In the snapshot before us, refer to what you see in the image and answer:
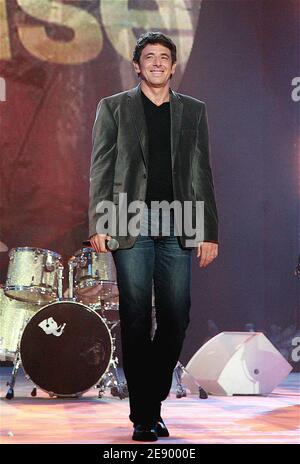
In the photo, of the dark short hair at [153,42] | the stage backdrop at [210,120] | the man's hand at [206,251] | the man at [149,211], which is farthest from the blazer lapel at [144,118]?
the stage backdrop at [210,120]

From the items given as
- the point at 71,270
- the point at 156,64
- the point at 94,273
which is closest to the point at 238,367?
the point at 94,273

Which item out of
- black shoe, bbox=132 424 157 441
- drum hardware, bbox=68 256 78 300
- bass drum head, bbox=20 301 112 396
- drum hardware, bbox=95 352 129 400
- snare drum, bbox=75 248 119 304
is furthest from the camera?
drum hardware, bbox=68 256 78 300

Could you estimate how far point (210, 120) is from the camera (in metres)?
7.19

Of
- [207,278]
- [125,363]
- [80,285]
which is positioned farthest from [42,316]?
[207,278]

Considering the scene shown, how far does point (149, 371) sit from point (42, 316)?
200 centimetres

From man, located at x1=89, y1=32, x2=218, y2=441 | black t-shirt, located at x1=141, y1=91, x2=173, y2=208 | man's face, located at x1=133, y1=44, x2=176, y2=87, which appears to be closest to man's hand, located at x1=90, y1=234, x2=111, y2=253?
man, located at x1=89, y1=32, x2=218, y2=441

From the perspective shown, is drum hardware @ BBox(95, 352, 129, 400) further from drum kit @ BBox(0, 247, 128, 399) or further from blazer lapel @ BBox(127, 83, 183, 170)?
blazer lapel @ BBox(127, 83, 183, 170)

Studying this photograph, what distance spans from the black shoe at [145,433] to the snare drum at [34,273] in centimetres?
235

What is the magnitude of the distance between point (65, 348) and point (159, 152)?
2.17 meters

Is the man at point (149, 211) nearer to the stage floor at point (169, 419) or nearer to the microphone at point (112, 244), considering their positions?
the microphone at point (112, 244)

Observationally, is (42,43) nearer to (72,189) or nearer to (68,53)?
(68,53)

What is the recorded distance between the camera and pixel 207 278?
279 inches

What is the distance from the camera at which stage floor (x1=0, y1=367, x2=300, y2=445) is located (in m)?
2.68

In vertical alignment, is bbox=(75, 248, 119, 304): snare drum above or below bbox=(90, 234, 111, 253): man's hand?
below
